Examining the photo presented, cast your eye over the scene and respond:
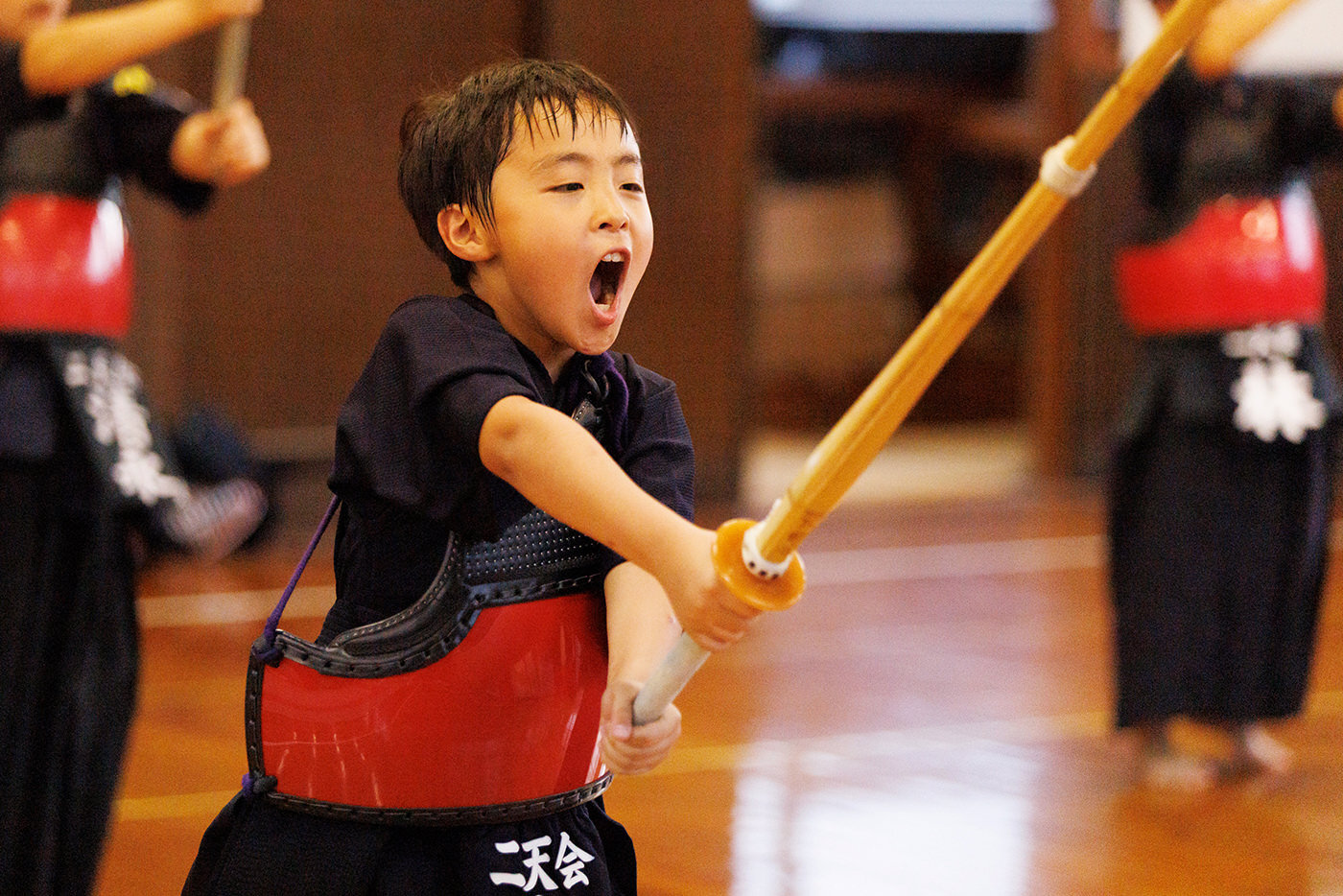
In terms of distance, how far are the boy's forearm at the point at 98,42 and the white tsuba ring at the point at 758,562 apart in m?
0.89

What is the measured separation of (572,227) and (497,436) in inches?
5.2

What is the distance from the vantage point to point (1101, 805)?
200 cm

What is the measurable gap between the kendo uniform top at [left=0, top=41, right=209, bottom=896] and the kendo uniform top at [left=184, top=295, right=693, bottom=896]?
0.72m

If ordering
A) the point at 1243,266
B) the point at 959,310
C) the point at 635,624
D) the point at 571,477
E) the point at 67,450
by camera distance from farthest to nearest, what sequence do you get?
the point at 1243,266 → the point at 67,450 → the point at 635,624 → the point at 571,477 → the point at 959,310

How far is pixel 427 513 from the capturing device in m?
0.83

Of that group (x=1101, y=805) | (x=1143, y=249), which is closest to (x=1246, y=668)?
(x=1101, y=805)

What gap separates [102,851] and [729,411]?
9.84 feet

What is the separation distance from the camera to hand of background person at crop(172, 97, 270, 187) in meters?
1.48

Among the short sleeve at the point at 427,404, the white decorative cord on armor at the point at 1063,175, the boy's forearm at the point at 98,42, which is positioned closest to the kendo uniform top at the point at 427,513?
the short sleeve at the point at 427,404

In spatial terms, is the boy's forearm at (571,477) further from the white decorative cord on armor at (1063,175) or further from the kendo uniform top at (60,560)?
the kendo uniform top at (60,560)

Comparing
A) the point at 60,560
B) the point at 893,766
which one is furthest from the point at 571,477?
the point at 893,766

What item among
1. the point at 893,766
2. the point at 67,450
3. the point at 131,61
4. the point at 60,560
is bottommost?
the point at 893,766

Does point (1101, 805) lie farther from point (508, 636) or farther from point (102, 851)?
point (508, 636)

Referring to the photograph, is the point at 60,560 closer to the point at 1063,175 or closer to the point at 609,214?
the point at 609,214
